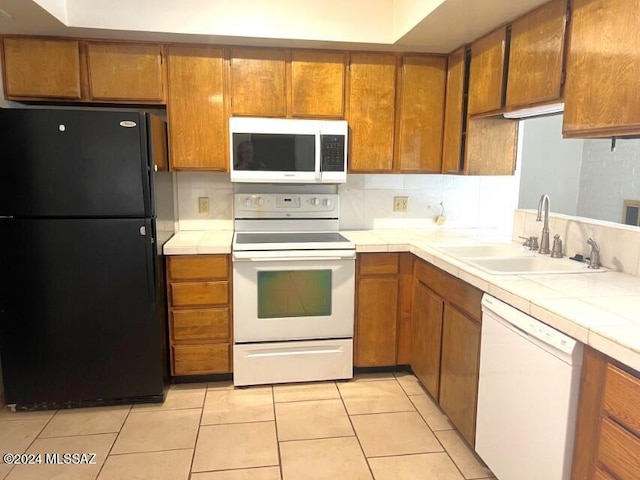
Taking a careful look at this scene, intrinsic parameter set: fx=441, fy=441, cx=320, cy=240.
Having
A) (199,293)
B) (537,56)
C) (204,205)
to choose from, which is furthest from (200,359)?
(537,56)

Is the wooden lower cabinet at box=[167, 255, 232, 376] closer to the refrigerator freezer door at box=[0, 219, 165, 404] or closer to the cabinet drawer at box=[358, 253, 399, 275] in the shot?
the refrigerator freezer door at box=[0, 219, 165, 404]

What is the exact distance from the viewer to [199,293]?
8.66 feet

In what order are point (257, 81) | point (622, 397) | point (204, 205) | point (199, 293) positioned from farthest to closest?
point (204, 205), point (257, 81), point (199, 293), point (622, 397)

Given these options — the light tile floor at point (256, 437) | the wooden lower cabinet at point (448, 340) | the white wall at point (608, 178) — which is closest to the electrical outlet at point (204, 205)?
the light tile floor at point (256, 437)

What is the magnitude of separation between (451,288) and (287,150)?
1289mm

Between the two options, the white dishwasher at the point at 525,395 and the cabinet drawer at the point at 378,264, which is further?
the cabinet drawer at the point at 378,264

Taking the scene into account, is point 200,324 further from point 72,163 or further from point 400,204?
point 400,204

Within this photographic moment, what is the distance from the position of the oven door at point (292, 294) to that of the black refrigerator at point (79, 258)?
491mm

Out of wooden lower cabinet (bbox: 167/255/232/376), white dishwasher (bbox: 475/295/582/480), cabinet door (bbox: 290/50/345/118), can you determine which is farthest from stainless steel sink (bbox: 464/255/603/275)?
wooden lower cabinet (bbox: 167/255/232/376)

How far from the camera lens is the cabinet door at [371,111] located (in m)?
2.85

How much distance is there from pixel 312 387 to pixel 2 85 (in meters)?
2.54

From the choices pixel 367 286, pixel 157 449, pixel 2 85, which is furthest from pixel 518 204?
pixel 2 85

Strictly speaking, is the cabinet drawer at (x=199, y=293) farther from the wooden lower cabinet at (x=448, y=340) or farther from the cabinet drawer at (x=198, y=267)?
the wooden lower cabinet at (x=448, y=340)

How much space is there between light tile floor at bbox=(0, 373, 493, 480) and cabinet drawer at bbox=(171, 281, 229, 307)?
1.81 feet
